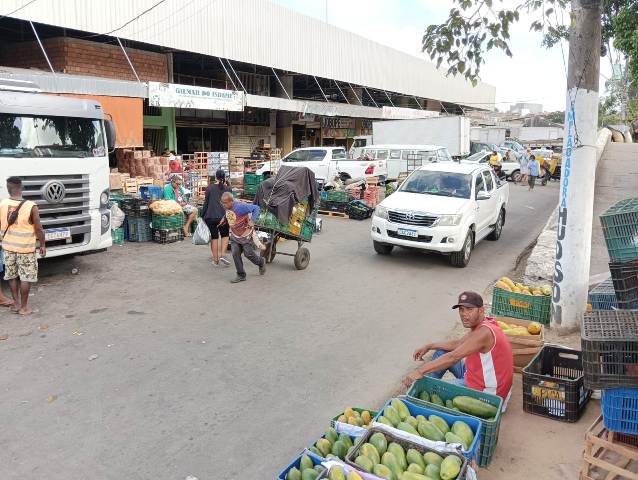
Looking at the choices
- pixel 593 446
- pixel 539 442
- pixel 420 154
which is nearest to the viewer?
pixel 593 446

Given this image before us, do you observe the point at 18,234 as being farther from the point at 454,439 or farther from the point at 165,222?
the point at 454,439

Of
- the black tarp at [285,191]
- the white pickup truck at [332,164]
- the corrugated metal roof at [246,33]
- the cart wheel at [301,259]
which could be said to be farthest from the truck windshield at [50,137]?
the white pickup truck at [332,164]

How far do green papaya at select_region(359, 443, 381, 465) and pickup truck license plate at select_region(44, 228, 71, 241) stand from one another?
6.68 meters

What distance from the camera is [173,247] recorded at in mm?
11570

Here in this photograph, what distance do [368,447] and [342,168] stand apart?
57.6 ft

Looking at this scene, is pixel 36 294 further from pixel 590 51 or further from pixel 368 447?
pixel 590 51

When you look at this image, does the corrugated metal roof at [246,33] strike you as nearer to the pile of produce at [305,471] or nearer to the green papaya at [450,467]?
the pile of produce at [305,471]

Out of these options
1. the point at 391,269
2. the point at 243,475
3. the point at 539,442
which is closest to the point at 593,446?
the point at 539,442

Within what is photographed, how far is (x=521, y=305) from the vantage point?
677 centimetres

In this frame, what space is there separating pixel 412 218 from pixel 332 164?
1060 cm

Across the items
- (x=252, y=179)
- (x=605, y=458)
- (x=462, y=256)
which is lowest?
(x=605, y=458)

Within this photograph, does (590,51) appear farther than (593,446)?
Yes

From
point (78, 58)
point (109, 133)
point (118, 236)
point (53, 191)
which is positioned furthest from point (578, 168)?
point (78, 58)

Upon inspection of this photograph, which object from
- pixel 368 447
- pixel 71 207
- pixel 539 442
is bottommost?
pixel 539 442
